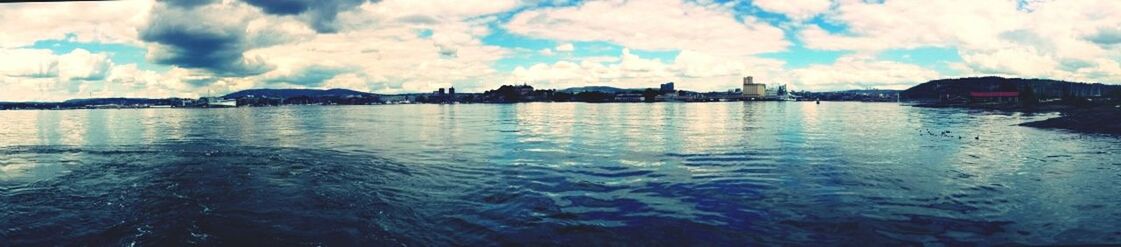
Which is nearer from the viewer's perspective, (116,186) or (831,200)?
(831,200)

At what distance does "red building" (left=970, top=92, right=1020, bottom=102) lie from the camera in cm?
13952

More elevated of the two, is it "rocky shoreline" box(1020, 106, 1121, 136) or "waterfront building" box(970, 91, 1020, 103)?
"waterfront building" box(970, 91, 1020, 103)

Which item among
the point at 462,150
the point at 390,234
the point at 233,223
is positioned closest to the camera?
the point at 390,234

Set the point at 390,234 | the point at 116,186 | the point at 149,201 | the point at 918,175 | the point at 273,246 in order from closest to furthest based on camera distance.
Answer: the point at 273,246 → the point at 390,234 → the point at 149,201 → the point at 116,186 → the point at 918,175

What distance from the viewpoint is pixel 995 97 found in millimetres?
154000

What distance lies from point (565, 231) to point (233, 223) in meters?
7.54

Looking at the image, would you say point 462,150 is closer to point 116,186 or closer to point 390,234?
point 116,186

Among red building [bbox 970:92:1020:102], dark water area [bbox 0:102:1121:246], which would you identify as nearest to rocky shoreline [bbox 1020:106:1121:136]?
dark water area [bbox 0:102:1121:246]

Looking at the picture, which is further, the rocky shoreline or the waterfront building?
the waterfront building

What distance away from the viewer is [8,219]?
14.4 metres

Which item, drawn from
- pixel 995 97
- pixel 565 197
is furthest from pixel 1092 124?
pixel 995 97

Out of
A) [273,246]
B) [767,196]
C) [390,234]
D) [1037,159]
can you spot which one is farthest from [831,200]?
[1037,159]

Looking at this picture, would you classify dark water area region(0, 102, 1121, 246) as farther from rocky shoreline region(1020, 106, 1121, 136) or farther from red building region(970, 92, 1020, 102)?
red building region(970, 92, 1020, 102)

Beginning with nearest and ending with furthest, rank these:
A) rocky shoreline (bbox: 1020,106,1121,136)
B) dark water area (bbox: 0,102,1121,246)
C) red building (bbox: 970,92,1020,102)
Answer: dark water area (bbox: 0,102,1121,246), rocky shoreline (bbox: 1020,106,1121,136), red building (bbox: 970,92,1020,102)
